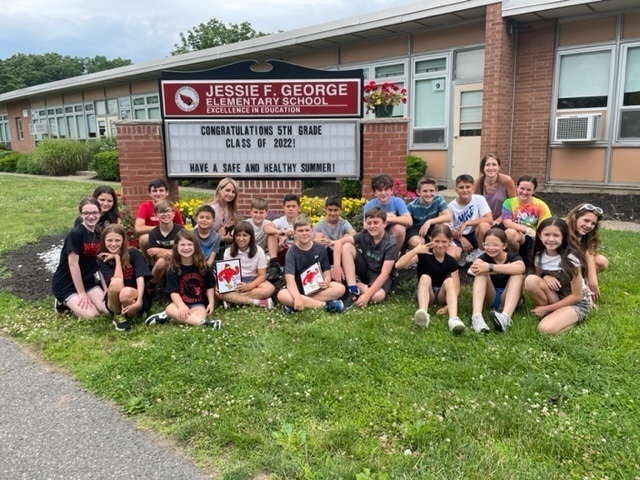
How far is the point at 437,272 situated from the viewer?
15.4 feet

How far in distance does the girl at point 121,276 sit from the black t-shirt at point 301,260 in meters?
1.29

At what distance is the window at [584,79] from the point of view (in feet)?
34.1

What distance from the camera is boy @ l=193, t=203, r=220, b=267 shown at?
16.9 feet

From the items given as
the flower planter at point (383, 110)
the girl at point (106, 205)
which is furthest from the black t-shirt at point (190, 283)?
the flower planter at point (383, 110)

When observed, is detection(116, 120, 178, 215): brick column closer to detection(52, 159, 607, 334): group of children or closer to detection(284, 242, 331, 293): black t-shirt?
detection(52, 159, 607, 334): group of children

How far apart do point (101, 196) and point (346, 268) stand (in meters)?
2.56

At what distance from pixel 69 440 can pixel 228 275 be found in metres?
2.27

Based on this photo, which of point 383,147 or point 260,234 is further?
point 383,147

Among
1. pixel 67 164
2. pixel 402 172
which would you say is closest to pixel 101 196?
pixel 402 172

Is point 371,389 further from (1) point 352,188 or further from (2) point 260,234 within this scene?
(1) point 352,188

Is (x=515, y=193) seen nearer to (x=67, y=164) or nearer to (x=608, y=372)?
(x=608, y=372)

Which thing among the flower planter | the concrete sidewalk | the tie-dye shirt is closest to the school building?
the flower planter

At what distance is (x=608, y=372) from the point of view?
3432mm

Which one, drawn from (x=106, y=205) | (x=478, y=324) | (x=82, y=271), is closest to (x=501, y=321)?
(x=478, y=324)
